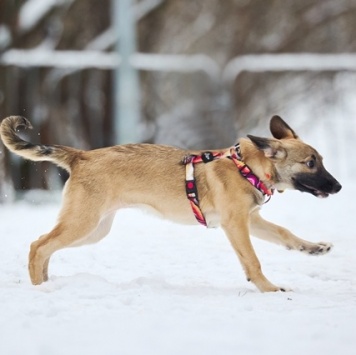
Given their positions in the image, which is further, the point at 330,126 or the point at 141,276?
the point at 330,126

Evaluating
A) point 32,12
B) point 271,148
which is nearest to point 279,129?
point 271,148

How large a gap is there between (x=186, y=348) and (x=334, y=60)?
9.89m

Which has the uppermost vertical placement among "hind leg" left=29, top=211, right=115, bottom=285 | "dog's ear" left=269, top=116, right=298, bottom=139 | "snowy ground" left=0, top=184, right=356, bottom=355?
"dog's ear" left=269, top=116, right=298, bottom=139

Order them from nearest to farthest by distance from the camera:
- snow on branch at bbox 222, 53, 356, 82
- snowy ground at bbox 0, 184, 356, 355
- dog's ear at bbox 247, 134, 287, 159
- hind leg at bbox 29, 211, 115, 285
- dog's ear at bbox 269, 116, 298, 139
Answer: snowy ground at bbox 0, 184, 356, 355 < hind leg at bbox 29, 211, 115, 285 < dog's ear at bbox 247, 134, 287, 159 < dog's ear at bbox 269, 116, 298, 139 < snow on branch at bbox 222, 53, 356, 82

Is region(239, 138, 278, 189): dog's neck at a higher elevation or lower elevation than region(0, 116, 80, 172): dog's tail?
lower

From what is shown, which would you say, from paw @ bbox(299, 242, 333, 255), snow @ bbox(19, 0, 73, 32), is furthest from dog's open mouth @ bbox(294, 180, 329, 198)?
snow @ bbox(19, 0, 73, 32)

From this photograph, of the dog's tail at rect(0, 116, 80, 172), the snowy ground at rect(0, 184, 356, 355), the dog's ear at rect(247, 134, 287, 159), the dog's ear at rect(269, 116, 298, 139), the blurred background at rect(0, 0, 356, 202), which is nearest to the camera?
the snowy ground at rect(0, 184, 356, 355)

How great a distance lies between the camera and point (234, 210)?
586cm

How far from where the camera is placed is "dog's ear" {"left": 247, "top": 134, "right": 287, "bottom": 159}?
5.88 m

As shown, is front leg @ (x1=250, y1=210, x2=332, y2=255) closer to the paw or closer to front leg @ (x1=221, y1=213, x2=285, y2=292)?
the paw

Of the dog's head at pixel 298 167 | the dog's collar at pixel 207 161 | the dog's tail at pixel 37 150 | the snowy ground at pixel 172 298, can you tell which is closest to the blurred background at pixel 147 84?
the snowy ground at pixel 172 298

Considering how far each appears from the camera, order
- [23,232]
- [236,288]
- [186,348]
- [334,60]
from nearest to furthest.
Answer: [186,348]
[236,288]
[23,232]
[334,60]

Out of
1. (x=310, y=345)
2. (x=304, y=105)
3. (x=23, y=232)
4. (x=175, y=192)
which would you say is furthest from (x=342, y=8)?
(x=310, y=345)

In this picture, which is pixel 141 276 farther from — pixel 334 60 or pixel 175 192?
pixel 334 60
